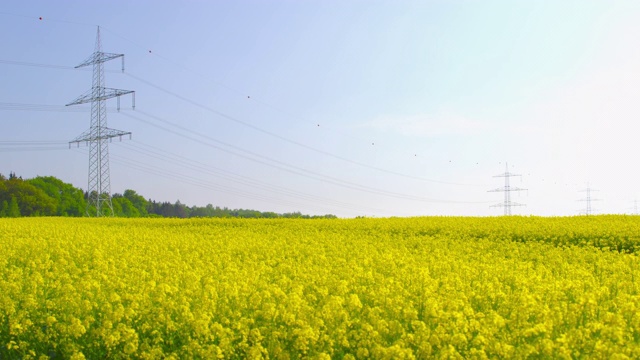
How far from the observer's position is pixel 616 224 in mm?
22906

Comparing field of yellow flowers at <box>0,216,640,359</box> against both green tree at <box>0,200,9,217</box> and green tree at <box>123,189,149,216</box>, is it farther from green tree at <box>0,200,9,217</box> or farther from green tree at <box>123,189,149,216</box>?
green tree at <box>123,189,149,216</box>

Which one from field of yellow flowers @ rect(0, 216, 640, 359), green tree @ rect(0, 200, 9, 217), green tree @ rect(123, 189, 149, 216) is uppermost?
green tree @ rect(123, 189, 149, 216)

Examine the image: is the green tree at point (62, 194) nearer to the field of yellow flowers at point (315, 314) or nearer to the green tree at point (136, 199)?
the green tree at point (136, 199)

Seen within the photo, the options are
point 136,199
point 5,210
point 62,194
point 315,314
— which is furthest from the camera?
point 136,199

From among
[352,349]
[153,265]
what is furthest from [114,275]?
[352,349]

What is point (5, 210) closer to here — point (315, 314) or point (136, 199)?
point (136, 199)

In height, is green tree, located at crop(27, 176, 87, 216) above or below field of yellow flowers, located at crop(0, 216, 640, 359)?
above

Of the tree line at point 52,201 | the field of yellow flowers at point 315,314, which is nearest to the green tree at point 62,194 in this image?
the tree line at point 52,201

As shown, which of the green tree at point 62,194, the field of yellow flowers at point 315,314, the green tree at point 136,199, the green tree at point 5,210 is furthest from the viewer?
the green tree at point 136,199

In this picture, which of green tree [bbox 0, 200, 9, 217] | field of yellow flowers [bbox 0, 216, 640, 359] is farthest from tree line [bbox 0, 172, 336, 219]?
field of yellow flowers [bbox 0, 216, 640, 359]

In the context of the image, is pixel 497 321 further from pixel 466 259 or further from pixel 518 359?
pixel 466 259

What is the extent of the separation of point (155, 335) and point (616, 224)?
21.1 meters

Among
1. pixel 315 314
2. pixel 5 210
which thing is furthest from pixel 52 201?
pixel 315 314

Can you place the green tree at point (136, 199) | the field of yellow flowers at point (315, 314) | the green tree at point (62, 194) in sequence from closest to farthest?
the field of yellow flowers at point (315, 314)
the green tree at point (62, 194)
the green tree at point (136, 199)
